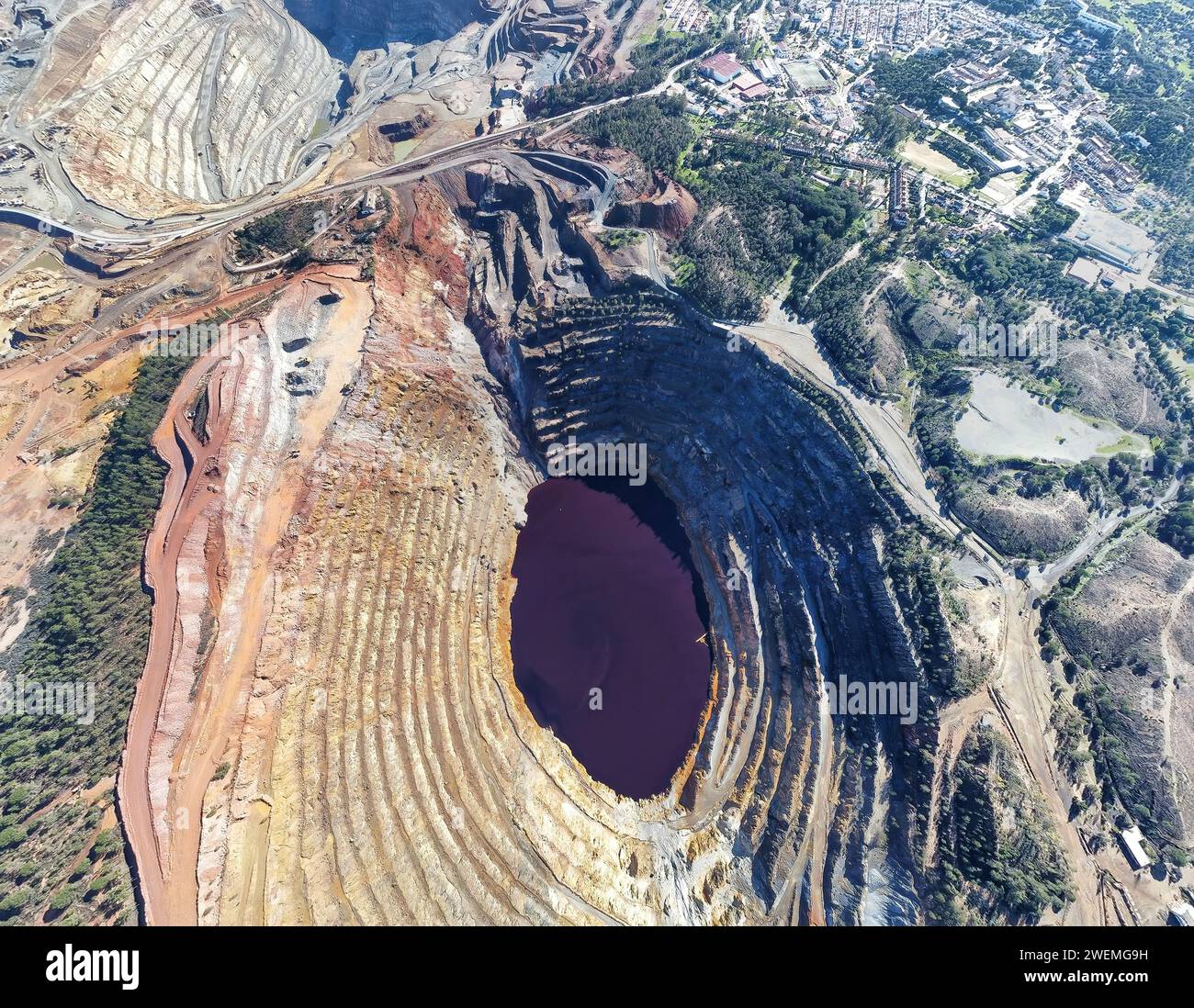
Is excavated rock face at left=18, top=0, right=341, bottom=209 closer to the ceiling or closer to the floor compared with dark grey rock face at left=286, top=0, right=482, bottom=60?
closer to the floor

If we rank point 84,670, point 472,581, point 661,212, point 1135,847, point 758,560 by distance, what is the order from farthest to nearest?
point 661,212, point 472,581, point 758,560, point 84,670, point 1135,847

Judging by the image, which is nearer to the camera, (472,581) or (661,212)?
(472,581)

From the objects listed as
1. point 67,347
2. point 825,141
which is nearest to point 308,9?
point 67,347

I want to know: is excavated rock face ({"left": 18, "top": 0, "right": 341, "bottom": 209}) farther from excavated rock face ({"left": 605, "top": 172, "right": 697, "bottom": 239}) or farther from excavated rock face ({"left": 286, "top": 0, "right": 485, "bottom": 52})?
excavated rock face ({"left": 605, "top": 172, "right": 697, "bottom": 239})

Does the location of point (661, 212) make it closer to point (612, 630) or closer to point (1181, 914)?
point (612, 630)

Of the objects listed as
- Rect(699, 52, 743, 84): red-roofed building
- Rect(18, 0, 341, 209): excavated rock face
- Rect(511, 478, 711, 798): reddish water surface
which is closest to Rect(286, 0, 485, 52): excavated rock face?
Rect(18, 0, 341, 209): excavated rock face

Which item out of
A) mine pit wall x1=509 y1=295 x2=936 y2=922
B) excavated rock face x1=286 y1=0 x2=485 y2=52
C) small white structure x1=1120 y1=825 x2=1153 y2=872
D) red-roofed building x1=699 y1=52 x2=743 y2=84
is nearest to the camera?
small white structure x1=1120 y1=825 x2=1153 y2=872

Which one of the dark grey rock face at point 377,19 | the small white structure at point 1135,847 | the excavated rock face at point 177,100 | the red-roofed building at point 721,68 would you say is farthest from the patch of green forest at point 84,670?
the dark grey rock face at point 377,19

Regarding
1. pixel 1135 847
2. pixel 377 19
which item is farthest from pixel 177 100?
pixel 1135 847
